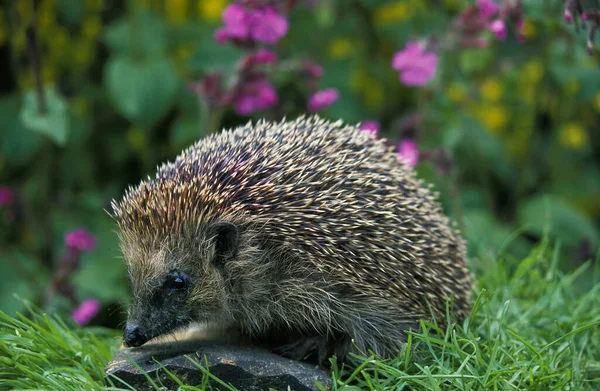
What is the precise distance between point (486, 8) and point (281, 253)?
3.11 metres

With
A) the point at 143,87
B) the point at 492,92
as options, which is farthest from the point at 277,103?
the point at 492,92

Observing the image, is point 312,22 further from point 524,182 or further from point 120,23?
point 524,182

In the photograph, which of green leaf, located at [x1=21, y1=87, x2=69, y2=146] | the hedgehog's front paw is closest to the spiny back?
the hedgehog's front paw

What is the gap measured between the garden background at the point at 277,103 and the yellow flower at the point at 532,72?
15mm

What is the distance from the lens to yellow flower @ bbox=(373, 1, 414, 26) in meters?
8.05

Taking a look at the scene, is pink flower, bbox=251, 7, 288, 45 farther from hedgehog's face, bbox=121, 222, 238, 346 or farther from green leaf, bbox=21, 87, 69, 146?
hedgehog's face, bbox=121, 222, 238, 346

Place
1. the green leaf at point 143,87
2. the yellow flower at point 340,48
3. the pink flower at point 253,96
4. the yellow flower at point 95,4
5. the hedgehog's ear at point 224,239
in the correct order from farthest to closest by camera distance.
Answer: the yellow flower at point 340,48 < the yellow flower at point 95,4 < the green leaf at point 143,87 < the pink flower at point 253,96 < the hedgehog's ear at point 224,239

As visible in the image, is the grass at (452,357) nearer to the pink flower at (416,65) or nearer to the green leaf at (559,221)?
the pink flower at (416,65)

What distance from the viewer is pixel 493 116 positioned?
8.72 meters

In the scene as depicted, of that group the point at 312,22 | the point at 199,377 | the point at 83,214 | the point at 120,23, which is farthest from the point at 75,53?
the point at 199,377

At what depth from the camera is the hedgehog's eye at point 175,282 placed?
13.0 feet

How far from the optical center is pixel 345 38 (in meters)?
8.43

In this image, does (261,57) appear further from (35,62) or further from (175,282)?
(175,282)

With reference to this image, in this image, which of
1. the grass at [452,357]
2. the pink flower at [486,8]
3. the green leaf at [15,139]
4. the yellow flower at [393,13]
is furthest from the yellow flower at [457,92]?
the green leaf at [15,139]
